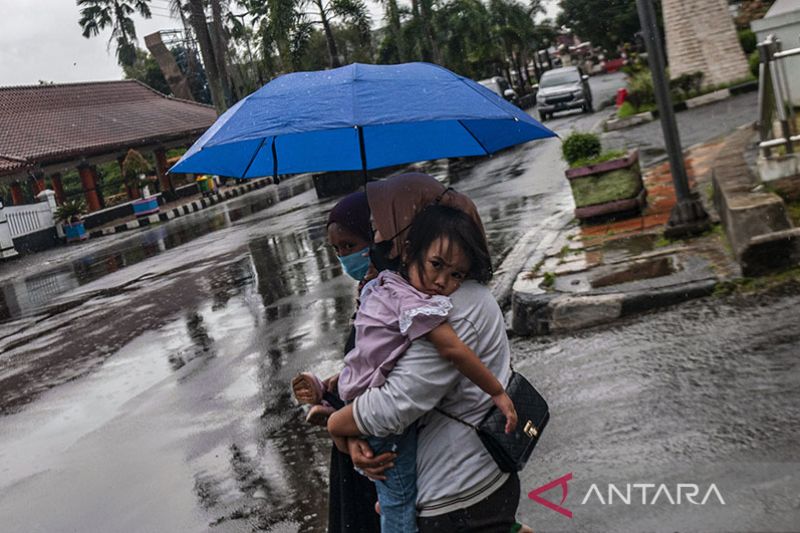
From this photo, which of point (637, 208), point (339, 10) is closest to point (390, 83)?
point (637, 208)

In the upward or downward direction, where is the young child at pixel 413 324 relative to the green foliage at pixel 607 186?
upward

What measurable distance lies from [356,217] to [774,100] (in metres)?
6.52

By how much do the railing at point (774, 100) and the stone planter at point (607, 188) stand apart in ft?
5.29

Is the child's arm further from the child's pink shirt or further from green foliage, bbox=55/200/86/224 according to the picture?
green foliage, bbox=55/200/86/224

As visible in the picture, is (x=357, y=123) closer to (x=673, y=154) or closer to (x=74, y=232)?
(x=673, y=154)

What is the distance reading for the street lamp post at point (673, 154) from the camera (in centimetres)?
811

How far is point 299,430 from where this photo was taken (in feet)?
19.8

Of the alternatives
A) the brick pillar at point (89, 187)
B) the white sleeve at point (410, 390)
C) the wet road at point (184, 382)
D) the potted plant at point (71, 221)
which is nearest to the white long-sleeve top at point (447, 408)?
the white sleeve at point (410, 390)

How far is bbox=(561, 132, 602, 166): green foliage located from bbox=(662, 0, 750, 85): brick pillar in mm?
13146

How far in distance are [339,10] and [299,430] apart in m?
29.0

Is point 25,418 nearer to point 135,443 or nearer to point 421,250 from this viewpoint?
point 135,443

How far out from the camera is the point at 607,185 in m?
9.86

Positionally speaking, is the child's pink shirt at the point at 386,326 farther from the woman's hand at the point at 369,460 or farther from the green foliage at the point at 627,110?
the green foliage at the point at 627,110

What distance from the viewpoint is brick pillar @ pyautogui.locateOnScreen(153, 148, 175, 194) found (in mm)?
37469
